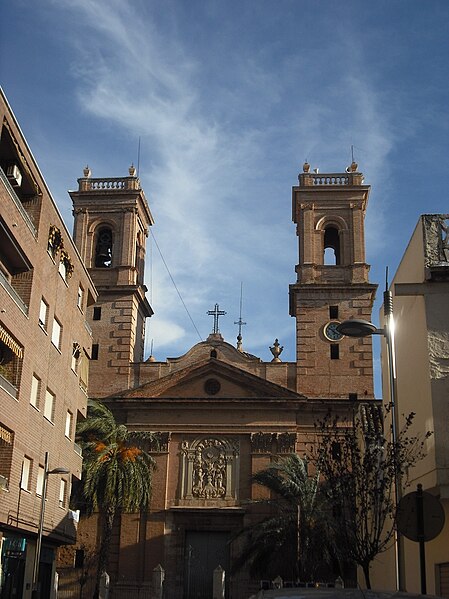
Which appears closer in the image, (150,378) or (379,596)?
(379,596)

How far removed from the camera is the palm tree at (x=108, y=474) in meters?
38.1

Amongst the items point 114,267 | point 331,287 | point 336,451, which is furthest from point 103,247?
point 336,451

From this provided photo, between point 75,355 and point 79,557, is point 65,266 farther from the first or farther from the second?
point 79,557

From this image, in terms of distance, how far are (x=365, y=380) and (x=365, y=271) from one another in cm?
648

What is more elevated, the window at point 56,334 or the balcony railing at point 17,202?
the balcony railing at point 17,202

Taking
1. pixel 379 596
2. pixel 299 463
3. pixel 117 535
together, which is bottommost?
pixel 379 596

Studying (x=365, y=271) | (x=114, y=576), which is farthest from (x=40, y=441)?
(x=365, y=271)

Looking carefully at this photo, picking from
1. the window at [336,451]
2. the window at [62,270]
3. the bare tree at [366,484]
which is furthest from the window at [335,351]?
the bare tree at [366,484]

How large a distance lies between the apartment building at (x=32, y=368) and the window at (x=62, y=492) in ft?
0.14

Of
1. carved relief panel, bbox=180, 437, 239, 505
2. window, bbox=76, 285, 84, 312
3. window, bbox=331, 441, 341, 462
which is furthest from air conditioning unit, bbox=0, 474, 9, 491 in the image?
carved relief panel, bbox=180, 437, 239, 505

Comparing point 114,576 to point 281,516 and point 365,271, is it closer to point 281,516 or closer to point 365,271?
point 281,516

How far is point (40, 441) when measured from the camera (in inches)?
1127

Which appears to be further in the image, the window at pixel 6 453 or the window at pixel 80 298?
the window at pixel 80 298

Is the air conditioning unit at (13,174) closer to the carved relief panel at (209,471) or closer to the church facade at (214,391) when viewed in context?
the church facade at (214,391)
